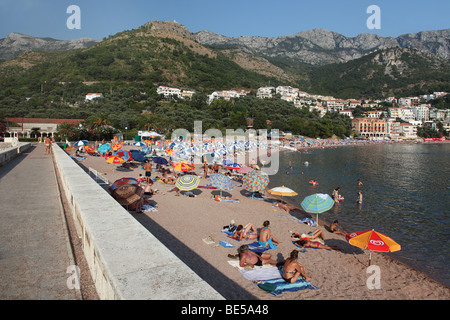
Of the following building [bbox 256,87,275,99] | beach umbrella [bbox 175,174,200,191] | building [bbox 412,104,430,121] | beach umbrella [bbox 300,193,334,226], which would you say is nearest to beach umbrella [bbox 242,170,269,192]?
beach umbrella [bbox 175,174,200,191]

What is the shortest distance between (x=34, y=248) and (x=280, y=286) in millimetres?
4294

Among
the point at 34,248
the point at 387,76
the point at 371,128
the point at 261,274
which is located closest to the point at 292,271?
the point at 261,274

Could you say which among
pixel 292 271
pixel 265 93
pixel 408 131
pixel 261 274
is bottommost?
pixel 261 274

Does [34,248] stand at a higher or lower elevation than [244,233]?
higher

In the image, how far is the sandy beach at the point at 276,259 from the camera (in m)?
5.74

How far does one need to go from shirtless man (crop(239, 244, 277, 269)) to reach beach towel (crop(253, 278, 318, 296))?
59 cm

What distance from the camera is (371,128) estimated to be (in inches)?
3984

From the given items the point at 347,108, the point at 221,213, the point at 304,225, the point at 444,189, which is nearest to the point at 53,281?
the point at 221,213

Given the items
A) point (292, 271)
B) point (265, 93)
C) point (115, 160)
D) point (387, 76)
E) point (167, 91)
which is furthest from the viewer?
point (387, 76)

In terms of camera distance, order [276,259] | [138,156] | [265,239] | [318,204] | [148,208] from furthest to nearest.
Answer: [138,156] → [148,208] → [318,204] → [265,239] → [276,259]

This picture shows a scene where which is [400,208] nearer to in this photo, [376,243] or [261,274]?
[376,243]

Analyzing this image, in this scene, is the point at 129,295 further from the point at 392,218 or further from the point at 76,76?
the point at 76,76

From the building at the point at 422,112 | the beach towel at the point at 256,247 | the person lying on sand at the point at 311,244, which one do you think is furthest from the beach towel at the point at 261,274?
the building at the point at 422,112

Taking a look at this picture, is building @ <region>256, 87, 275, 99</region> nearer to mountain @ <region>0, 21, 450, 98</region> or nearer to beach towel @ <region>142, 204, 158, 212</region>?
mountain @ <region>0, 21, 450, 98</region>
